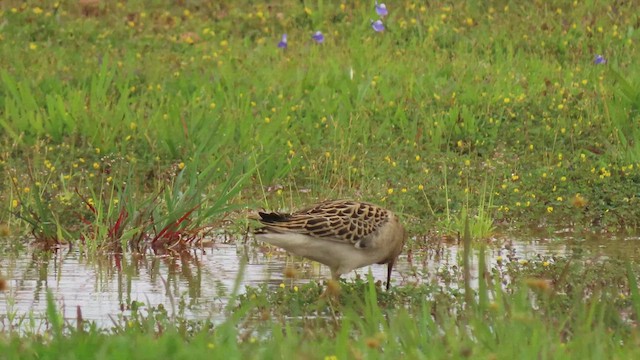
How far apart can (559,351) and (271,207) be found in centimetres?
616

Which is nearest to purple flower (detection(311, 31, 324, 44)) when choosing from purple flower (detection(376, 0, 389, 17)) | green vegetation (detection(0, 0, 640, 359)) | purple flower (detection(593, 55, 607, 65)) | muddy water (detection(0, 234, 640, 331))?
green vegetation (detection(0, 0, 640, 359))

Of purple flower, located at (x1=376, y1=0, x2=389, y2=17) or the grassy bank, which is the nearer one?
the grassy bank

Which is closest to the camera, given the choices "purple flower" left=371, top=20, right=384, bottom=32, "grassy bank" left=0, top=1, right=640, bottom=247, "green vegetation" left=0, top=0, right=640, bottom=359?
"green vegetation" left=0, top=0, right=640, bottom=359

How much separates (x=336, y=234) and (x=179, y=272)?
1355mm

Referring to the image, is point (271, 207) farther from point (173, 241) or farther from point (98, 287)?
point (98, 287)

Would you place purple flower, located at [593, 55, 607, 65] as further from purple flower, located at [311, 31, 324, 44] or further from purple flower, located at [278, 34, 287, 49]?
purple flower, located at [278, 34, 287, 49]

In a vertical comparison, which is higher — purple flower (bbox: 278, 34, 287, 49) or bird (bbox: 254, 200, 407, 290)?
purple flower (bbox: 278, 34, 287, 49)

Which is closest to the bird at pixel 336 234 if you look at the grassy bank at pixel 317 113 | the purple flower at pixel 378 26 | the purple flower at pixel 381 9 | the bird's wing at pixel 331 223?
the bird's wing at pixel 331 223

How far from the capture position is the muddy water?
27.7ft

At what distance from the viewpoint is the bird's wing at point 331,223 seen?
28.7ft

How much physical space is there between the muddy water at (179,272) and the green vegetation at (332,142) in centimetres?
26

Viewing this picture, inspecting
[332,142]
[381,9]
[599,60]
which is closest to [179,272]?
[332,142]

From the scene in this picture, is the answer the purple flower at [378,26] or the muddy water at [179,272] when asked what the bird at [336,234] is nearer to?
the muddy water at [179,272]

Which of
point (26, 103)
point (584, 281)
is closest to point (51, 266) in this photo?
point (584, 281)
